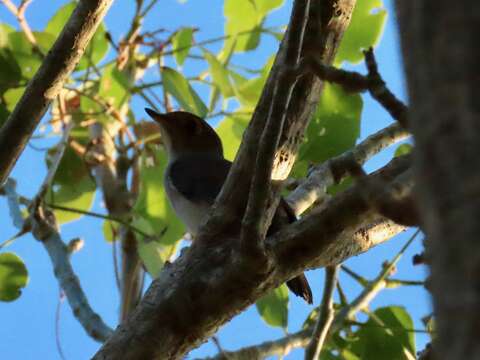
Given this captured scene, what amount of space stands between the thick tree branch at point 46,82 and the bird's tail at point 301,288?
3.76 ft

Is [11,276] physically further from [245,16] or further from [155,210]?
[245,16]

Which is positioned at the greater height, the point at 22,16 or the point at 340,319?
the point at 22,16

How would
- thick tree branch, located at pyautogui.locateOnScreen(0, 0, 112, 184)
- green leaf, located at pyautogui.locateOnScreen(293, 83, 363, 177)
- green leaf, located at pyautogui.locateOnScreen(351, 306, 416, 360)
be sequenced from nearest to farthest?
thick tree branch, located at pyautogui.locateOnScreen(0, 0, 112, 184) < green leaf, located at pyautogui.locateOnScreen(351, 306, 416, 360) < green leaf, located at pyautogui.locateOnScreen(293, 83, 363, 177)

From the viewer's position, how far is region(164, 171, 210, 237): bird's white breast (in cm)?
345

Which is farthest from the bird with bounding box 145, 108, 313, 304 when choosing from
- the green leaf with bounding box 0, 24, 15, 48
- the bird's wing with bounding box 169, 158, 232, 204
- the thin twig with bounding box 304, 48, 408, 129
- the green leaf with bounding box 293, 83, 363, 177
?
the thin twig with bounding box 304, 48, 408, 129

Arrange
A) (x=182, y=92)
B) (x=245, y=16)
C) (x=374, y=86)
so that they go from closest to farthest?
1. (x=374, y=86)
2. (x=182, y=92)
3. (x=245, y=16)

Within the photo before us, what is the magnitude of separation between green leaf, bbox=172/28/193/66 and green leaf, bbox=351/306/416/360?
132 cm

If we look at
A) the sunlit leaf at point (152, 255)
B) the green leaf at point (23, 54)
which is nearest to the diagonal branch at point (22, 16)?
the green leaf at point (23, 54)

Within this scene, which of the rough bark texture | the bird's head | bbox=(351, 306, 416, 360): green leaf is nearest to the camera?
the rough bark texture

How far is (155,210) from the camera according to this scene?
3.44 m

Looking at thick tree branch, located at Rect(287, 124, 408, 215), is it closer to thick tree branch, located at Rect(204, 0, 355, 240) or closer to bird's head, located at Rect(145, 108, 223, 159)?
thick tree branch, located at Rect(204, 0, 355, 240)

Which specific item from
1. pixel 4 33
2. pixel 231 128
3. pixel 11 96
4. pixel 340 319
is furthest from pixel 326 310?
pixel 4 33

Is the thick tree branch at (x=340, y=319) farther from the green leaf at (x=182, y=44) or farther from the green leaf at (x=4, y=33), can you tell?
the green leaf at (x=4, y=33)

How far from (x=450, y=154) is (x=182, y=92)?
256 cm
